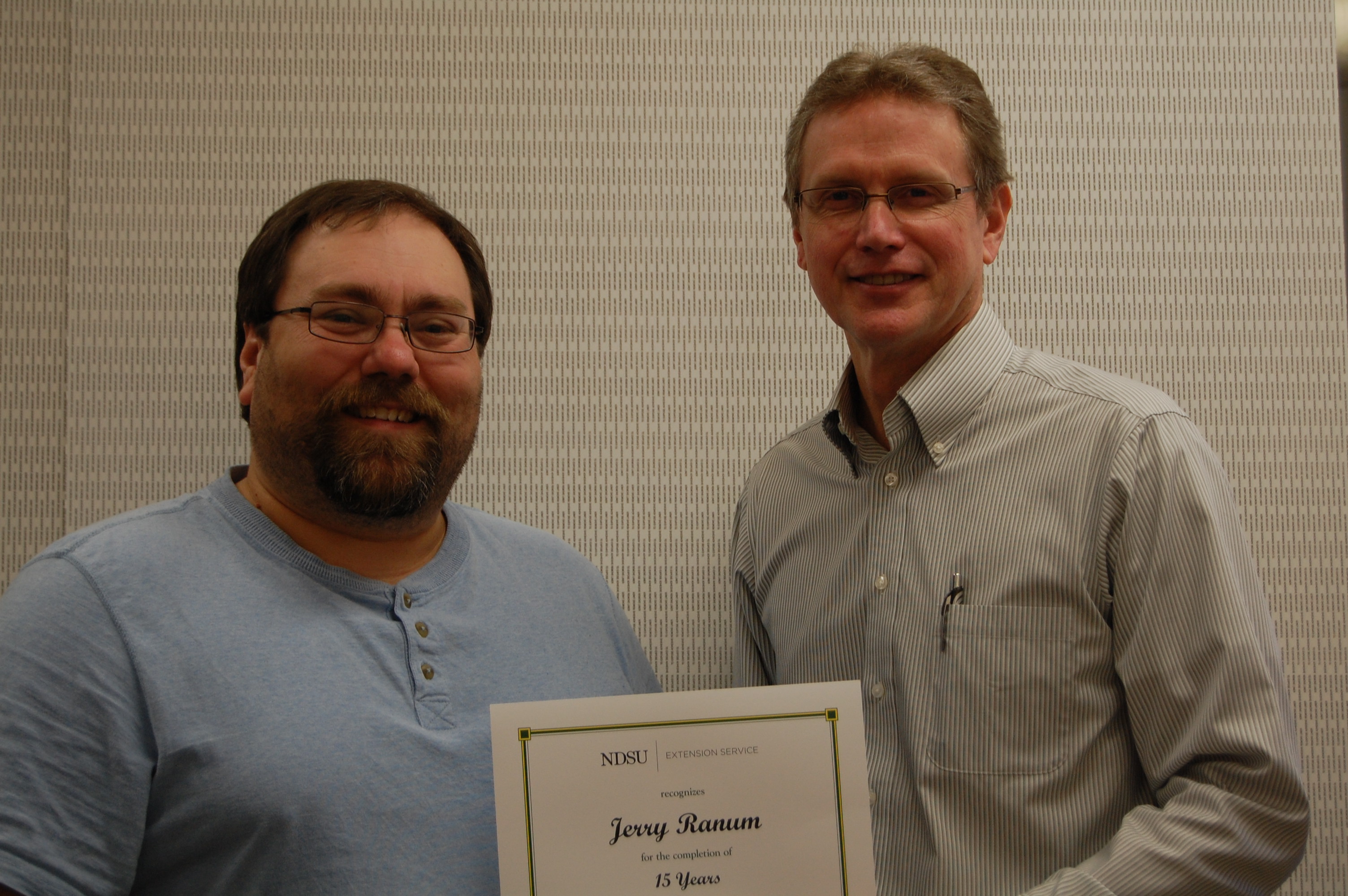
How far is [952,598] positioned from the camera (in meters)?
1.39

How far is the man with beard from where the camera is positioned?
3.90 ft

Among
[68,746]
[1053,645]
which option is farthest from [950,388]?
[68,746]

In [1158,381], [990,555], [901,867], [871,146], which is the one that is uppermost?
[871,146]

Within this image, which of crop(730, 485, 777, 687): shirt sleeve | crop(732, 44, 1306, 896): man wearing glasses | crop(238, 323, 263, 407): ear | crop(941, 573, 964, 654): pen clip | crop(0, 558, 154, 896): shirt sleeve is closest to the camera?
crop(0, 558, 154, 896): shirt sleeve

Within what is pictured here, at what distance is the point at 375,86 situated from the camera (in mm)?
1956

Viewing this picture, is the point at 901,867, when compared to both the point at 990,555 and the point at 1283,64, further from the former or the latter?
the point at 1283,64

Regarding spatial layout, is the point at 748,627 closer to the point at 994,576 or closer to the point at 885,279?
the point at 994,576

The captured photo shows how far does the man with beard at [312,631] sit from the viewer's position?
3.90 feet

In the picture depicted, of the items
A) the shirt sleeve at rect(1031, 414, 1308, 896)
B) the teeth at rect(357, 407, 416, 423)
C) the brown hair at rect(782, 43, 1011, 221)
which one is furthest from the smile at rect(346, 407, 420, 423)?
the shirt sleeve at rect(1031, 414, 1308, 896)

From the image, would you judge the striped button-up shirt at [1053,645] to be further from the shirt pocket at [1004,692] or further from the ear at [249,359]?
the ear at [249,359]

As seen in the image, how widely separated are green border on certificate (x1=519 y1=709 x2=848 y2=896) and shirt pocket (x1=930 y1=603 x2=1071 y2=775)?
21 cm

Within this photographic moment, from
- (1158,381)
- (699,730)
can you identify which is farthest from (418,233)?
(1158,381)

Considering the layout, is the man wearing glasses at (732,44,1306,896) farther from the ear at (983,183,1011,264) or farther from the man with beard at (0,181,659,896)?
the man with beard at (0,181,659,896)

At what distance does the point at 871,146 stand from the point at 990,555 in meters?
0.63
